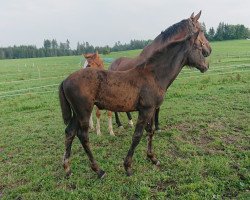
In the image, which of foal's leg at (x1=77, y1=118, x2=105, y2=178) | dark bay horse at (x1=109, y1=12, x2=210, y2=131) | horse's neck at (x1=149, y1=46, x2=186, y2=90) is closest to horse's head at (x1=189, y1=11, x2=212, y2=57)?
dark bay horse at (x1=109, y1=12, x2=210, y2=131)

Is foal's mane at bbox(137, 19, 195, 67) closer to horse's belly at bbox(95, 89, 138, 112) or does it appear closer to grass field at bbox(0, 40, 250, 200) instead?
horse's belly at bbox(95, 89, 138, 112)

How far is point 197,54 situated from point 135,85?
1.28 metres

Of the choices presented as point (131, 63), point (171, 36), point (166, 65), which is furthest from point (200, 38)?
point (131, 63)

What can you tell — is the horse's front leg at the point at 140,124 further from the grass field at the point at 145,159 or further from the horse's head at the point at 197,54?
the horse's head at the point at 197,54

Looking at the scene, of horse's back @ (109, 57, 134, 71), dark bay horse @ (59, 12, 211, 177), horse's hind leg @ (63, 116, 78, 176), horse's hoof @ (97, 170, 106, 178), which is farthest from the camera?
horse's back @ (109, 57, 134, 71)

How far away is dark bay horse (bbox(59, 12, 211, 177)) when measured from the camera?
4.44 m

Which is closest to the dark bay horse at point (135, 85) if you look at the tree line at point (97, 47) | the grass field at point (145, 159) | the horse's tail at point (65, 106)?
the horse's tail at point (65, 106)

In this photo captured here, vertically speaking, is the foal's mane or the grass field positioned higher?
the foal's mane

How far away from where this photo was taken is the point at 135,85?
15.0 feet

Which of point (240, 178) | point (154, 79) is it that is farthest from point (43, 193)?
point (240, 178)

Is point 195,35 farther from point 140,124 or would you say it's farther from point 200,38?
point 140,124

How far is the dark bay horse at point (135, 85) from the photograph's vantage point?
4.44 meters

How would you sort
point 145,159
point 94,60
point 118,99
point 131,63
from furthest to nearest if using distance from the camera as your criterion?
point 94,60, point 131,63, point 145,159, point 118,99

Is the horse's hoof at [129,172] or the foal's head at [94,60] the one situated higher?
the foal's head at [94,60]
